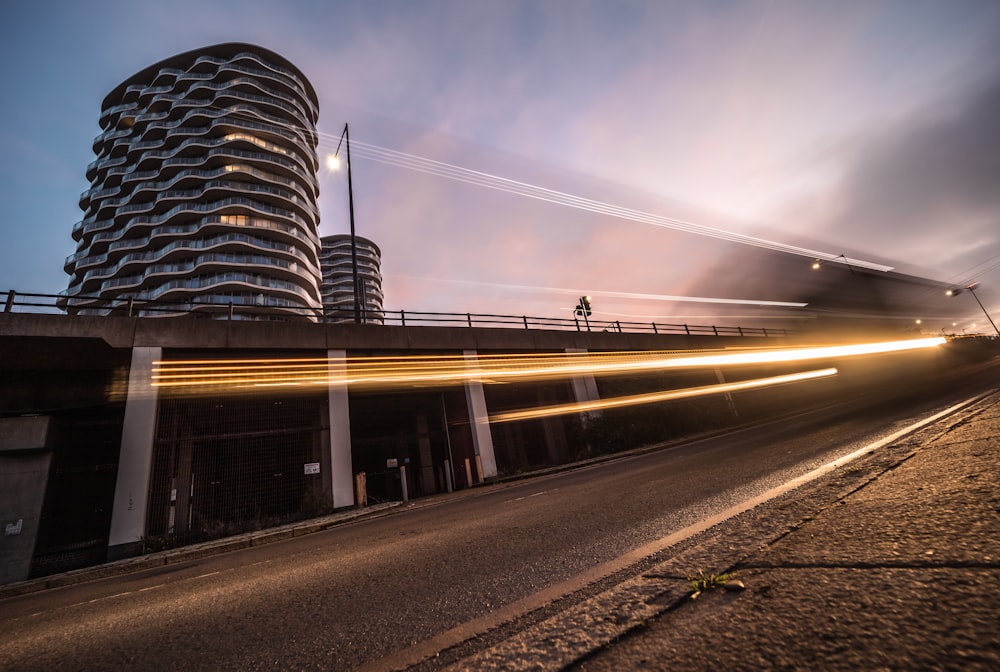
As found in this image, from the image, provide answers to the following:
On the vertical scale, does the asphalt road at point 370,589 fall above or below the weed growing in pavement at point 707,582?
below

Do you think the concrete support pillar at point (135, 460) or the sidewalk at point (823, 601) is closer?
the sidewalk at point (823, 601)

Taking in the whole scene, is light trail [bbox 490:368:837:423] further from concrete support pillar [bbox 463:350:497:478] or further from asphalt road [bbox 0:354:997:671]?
asphalt road [bbox 0:354:997:671]

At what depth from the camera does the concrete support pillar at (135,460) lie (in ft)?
35.3

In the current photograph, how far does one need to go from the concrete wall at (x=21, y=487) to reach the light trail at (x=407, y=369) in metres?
2.82

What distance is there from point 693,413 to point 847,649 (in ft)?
74.9

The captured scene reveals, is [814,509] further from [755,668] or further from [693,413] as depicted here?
[693,413]

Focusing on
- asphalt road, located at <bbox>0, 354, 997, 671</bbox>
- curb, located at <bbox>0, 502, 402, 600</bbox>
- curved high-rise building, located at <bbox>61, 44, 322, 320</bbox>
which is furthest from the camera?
curved high-rise building, located at <bbox>61, 44, 322, 320</bbox>

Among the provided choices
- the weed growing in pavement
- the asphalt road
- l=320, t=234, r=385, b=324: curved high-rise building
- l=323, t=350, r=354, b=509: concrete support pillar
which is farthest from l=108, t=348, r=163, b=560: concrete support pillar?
l=320, t=234, r=385, b=324: curved high-rise building

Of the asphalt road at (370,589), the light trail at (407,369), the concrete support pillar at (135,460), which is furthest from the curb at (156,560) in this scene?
the light trail at (407,369)

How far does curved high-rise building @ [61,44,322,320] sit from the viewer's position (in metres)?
52.9

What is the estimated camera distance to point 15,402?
1173 cm

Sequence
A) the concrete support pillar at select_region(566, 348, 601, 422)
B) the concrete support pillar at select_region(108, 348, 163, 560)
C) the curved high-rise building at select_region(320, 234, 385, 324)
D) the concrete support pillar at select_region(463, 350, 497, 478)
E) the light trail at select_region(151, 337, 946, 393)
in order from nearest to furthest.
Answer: the concrete support pillar at select_region(108, 348, 163, 560) → the light trail at select_region(151, 337, 946, 393) → the concrete support pillar at select_region(463, 350, 497, 478) → the concrete support pillar at select_region(566, 348, 601, 422) → the curved high-rise building at select_region(320, 234, 385, 324)

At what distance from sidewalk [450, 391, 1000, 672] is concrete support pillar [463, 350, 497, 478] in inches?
558

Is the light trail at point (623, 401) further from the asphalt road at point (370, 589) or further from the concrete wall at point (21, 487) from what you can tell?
the concrete wall at point (21, 487)
